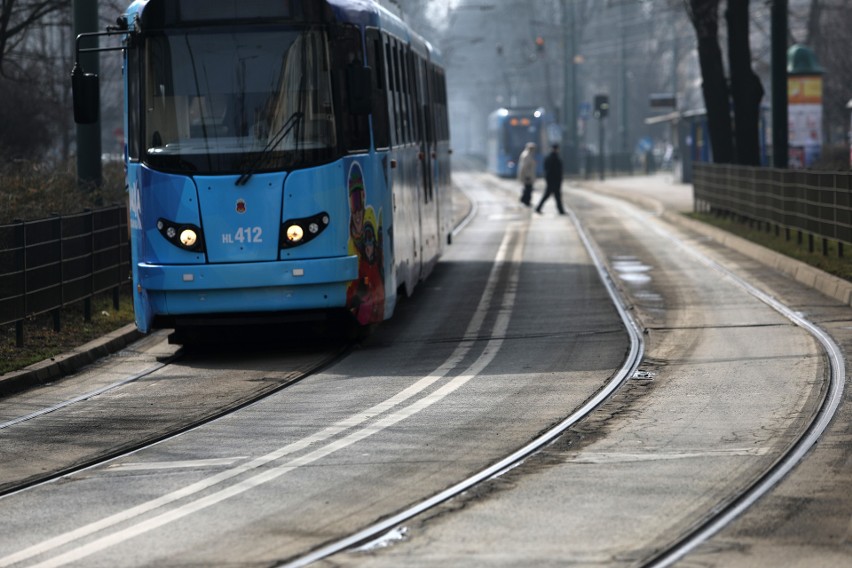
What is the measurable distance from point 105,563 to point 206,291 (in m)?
7.01

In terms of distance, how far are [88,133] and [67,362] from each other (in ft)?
19.4

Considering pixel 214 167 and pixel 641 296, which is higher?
pixel 214 167

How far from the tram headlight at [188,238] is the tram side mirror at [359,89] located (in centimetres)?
163

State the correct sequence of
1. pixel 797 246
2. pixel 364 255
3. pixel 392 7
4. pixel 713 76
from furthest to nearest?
pixel 713 76
pixel 797 246
pixel 392 7
pixel 364 255

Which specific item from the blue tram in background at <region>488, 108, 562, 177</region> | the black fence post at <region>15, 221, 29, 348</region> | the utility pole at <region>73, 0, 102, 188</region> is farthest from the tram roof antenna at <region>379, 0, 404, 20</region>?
the blue tram in background at <region>488, 108, 562, 177</region>

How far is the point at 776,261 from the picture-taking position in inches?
887

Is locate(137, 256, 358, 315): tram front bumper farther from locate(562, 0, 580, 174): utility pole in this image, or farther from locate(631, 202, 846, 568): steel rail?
locate(562, 0, 580, 174): utility pole

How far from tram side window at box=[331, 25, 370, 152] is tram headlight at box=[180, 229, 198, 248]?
142 cm

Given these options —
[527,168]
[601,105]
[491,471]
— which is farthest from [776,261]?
[601,105]

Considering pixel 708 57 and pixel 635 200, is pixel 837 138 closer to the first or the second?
pixel 635 200

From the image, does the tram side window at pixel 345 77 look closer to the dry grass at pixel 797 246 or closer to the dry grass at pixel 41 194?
the dry grass at pixel 41 194

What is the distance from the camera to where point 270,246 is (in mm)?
13531

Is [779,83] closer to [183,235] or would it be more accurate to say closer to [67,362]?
[183,235]

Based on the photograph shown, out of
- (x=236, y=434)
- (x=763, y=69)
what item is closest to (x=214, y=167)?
(x=236, y=434)
